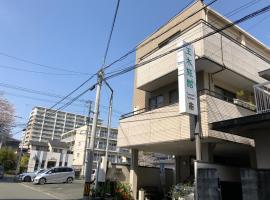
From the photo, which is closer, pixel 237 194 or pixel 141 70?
pixel 237 194

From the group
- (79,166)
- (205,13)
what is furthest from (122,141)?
(79,166)

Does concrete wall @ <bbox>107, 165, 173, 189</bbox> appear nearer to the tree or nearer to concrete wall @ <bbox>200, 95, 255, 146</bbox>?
concrete wall @ <bbox>200, 95, 255, 146</bbox>

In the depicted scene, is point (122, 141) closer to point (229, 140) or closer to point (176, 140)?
point (176, 140)

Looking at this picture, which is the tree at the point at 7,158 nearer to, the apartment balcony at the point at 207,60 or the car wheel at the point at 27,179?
the car wheel at the point at 27,179

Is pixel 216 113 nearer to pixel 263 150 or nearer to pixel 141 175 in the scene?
pixel 263 150

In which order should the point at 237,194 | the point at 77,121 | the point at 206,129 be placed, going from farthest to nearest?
the point at 77,121 < the point at 237,194 < the point at 206,129

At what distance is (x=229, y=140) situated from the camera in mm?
12086

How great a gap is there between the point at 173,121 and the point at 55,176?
2151 centimetres

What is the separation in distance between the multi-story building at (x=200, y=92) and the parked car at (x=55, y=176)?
16137mm

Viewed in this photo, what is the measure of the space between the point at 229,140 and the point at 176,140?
7.65 feet

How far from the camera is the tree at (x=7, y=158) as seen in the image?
49722 mm

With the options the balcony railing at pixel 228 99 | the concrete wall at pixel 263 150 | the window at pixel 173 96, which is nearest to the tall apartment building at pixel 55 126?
the window at pixel 173 96

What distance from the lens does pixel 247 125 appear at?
913 centimetres

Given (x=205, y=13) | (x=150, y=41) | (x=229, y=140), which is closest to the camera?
(x=229, y=140)
